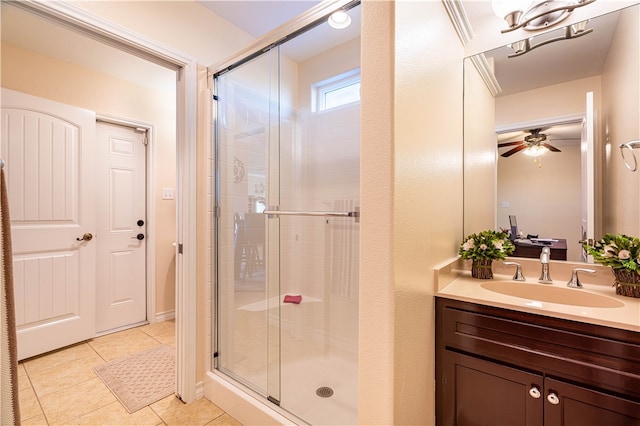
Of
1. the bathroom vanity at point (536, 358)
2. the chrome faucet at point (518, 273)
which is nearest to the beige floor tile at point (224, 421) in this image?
the bathroom vanity at point (536, 358)

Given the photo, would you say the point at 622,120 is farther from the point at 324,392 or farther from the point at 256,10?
the point at 256,10

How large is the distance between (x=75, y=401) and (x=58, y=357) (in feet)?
2.65

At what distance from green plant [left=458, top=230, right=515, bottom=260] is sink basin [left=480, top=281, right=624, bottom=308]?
5.6 inches

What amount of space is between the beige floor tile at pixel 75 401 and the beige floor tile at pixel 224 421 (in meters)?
0.73

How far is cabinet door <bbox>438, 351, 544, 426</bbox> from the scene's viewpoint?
1073 mm

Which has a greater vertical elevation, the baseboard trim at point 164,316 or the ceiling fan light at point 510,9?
the ceiling fan light at point 510,9

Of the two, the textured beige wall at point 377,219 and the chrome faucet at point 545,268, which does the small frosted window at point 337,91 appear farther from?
the chrome faucet at point 545,268

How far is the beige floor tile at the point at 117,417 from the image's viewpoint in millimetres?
1636

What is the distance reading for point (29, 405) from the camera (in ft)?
5.80

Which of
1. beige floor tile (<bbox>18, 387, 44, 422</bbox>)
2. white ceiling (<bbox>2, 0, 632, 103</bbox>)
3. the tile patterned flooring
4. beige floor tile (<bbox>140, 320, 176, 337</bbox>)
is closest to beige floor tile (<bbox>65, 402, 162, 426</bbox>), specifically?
the tile patterned flooring

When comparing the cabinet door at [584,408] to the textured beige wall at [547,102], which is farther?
the textured beige wall at [547,102]

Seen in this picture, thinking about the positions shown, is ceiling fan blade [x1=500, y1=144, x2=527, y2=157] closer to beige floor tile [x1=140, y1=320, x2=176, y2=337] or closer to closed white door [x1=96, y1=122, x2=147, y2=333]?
beige floor tile [x1=140, y1=320, x2=176, y2=337]

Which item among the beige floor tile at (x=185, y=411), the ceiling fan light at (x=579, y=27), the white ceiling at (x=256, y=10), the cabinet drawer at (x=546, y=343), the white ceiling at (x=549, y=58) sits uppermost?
the white ceiling at (x=256, y=10)

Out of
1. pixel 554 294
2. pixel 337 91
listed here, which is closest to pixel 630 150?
pixel 554 294
